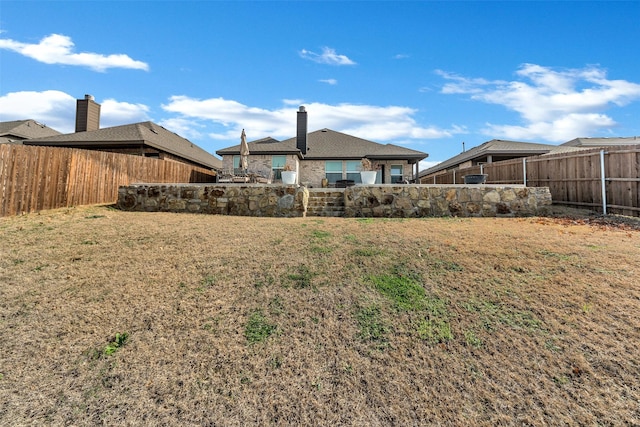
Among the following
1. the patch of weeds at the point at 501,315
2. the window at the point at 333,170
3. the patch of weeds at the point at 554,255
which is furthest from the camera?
the window at the point at 333,170

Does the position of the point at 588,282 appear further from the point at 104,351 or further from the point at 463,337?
the point at 104,351

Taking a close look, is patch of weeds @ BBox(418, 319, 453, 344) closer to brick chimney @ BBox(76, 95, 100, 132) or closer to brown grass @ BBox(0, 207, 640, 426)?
brown grass @ BBox(0, 207, 640, 426)

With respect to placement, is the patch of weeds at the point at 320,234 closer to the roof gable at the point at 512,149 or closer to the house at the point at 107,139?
the house at the point at 107,139

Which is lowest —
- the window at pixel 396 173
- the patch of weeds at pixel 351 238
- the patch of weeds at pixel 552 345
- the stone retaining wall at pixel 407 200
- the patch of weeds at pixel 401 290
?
the patch of weeds at pixel 552 345

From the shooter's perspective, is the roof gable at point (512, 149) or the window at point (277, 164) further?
the roof gable at point (512, 149)

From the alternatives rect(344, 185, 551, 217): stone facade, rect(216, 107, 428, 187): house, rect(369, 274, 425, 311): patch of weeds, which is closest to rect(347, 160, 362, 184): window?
rect(216, 107, 428, 187): house

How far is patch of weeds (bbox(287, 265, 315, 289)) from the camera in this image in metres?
3.78

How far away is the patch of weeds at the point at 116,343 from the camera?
2.85 m

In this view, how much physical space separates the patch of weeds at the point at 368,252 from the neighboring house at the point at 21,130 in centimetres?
2566

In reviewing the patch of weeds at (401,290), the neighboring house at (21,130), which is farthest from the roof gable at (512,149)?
the neighboring house at (21,130)

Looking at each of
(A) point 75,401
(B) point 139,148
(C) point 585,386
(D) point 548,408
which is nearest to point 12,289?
(A) point 75,401

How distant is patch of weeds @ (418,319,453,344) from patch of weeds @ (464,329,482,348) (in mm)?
138

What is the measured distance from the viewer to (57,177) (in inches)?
335

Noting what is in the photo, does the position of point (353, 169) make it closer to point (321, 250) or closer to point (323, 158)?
point (323, 158)
